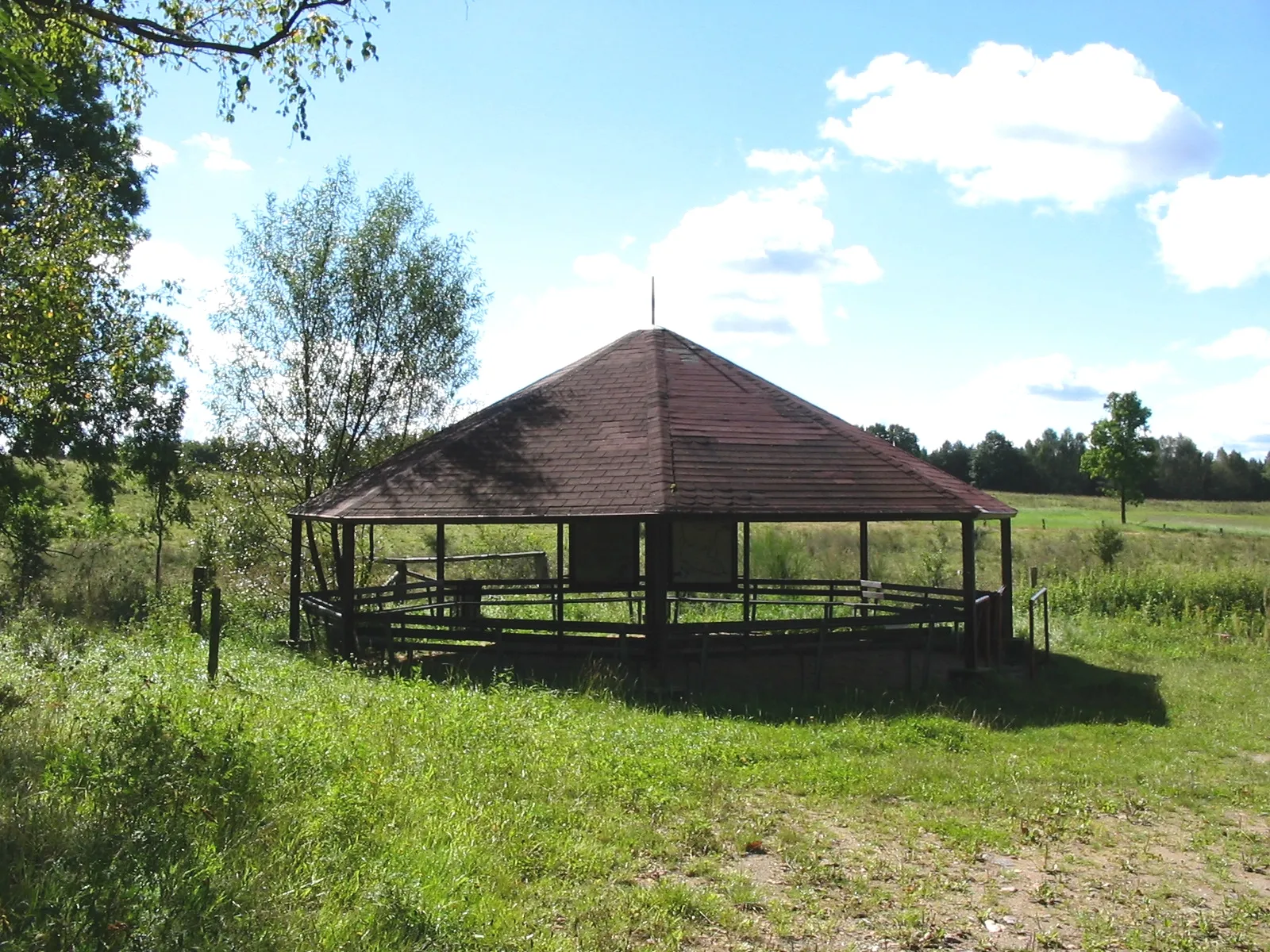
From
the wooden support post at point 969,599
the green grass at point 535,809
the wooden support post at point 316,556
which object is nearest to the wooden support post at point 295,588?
the wooden support post at point 316,556

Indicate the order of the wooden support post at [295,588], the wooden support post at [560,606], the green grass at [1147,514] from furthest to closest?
1. the green grass at [1147,514]
2. the wooden support post at [295,588]
3. the wooden support post at [560,606]

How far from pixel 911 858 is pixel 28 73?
29.0ft

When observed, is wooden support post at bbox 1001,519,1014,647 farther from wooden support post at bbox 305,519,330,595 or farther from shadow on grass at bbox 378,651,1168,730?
wooden support post at bbox 305,519,330,595

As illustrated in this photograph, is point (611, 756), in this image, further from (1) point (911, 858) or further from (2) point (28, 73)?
(2) point (28, 73)

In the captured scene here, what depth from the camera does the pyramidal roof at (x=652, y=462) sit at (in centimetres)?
1429

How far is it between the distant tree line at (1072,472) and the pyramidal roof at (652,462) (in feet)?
242

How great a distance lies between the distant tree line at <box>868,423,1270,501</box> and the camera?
92188 millimetres

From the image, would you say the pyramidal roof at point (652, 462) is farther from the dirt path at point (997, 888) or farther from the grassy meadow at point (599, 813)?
the dirt path at point (997, 888)

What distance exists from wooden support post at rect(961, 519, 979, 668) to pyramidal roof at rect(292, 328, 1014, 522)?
1.17 ft

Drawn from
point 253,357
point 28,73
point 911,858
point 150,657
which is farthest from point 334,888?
point 253,357

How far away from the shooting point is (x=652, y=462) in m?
14.9

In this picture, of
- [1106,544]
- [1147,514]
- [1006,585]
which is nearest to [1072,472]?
[1147,514]

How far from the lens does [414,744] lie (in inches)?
341

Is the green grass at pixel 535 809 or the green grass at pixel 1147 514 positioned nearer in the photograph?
the green grass at pixel 535 809
